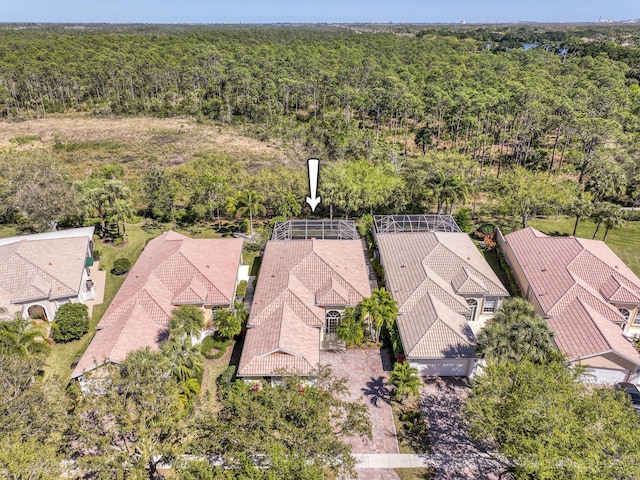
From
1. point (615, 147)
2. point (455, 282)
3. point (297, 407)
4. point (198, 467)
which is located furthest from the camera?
point (615, 147)

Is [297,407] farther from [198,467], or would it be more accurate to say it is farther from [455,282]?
[455,282]

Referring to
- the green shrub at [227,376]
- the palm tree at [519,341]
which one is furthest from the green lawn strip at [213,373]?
the palm tree at [519,341]

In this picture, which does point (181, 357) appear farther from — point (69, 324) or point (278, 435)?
point (69, 324)

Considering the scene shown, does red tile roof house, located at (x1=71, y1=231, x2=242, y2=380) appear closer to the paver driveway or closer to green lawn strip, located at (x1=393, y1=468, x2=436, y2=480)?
the paver driveway

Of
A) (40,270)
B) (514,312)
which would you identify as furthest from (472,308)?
(40,270)

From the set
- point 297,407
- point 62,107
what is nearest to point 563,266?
point 297,407

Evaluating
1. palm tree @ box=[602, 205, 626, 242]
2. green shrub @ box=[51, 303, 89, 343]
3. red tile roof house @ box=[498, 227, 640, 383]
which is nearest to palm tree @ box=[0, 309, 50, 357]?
green shrub @ box=[51, 303, 89, 343]

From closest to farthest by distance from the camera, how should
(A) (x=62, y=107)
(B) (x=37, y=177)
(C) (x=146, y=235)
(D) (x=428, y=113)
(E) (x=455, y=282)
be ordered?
(E) (x=455, y=282) → (B) (x=37, y=177) → (C) (x=146, y=235) → (D) (x=428, y=113) → (A) (x=62, y=107)

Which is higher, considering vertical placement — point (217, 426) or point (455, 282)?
point (217, 426)
